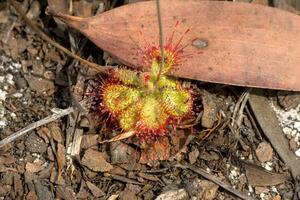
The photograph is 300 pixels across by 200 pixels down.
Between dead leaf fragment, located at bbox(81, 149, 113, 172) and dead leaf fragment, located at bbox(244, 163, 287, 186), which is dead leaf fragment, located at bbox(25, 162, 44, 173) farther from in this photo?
dead leaf fragment, located at bbox(244, 163, 287, 186)

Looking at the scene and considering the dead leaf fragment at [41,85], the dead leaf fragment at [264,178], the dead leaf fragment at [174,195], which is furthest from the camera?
the dead leaf fragment at [41,85]

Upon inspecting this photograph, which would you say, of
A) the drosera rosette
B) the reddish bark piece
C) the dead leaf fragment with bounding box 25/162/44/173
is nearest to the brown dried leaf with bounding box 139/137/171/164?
the drosera rosette

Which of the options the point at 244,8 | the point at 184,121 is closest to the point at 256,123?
the point at 184,121

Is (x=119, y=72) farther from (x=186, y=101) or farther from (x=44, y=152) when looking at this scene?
(x=44, y=152)

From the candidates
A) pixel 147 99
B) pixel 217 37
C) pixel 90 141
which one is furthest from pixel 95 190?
pixel 217 37

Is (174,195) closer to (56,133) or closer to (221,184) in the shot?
(221,184)

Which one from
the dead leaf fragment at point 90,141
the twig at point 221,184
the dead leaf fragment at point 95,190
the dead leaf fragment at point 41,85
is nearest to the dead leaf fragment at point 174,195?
the twig at point 221,184

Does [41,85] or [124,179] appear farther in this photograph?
[41,85]

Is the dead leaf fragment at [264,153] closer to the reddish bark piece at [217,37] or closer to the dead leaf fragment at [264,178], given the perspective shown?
the dead leaf fragment at [264,178]
